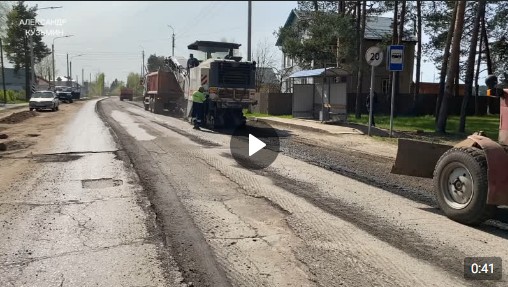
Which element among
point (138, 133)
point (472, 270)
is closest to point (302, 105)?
point (138, 133)

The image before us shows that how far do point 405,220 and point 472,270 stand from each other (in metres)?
1.70

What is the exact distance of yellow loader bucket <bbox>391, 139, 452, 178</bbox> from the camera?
7133mm

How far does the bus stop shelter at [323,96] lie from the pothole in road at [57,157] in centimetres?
1373

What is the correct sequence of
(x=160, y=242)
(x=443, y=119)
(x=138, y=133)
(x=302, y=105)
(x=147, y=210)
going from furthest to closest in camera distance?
(x=302, y=105) → (x=443, y=119) → (x=138, y=133) → (x=147, y=210) → (x=160, y=242)

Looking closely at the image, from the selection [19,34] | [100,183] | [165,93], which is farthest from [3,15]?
[100,183]

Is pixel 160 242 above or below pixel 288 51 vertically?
below

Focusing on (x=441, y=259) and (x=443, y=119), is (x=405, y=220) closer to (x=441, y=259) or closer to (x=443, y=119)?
(x=441, y=259)

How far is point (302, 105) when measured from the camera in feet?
85.7

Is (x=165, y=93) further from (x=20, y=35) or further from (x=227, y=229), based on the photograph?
(x=20, y=35)

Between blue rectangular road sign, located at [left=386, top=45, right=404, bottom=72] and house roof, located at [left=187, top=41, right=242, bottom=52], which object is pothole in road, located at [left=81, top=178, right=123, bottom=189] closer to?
blue rectangular road sign, located at [left=386, top=45, right=404, bottom=72]

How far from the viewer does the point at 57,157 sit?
11.5m

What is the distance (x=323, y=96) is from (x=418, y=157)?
57.0ft

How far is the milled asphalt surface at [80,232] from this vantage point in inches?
171
